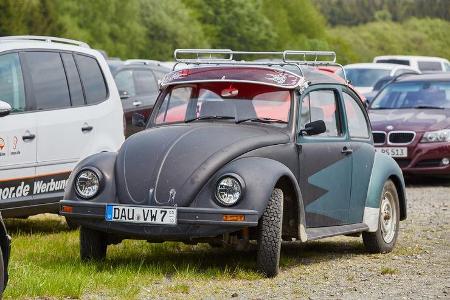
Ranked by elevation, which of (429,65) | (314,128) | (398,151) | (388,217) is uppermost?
(314,128)

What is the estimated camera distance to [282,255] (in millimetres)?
11305

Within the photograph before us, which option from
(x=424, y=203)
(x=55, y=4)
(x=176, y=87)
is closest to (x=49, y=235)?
(x=176, y=87)

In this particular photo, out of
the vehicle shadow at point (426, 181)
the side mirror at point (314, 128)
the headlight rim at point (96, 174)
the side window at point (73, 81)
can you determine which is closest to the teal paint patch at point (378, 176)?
the side mirror at point (314, 128)

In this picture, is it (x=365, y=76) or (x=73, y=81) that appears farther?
(x=365, y=76)

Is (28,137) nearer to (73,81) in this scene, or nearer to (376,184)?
(73,81)

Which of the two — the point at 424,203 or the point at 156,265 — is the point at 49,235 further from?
the point at 424,203

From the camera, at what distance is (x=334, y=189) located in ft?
36.1

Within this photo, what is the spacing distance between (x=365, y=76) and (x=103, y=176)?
22955mm

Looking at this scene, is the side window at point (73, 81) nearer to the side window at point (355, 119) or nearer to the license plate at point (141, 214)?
the side window at point (355, 119)

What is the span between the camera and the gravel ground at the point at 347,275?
357 inches

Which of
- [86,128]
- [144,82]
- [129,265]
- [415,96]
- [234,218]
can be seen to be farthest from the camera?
[144,82]

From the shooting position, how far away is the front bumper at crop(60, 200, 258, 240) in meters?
9.46

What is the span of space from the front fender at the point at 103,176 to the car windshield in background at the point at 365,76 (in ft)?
72.2

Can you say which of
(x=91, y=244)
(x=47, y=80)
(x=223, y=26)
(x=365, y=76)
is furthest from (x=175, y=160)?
(x=223, y=26)
